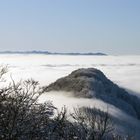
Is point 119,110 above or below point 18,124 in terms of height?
below

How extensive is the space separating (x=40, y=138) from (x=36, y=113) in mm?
2132

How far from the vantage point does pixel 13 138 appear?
1429 centimetres

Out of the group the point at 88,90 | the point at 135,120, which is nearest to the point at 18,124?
the point at 135,120

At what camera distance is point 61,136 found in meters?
19.0

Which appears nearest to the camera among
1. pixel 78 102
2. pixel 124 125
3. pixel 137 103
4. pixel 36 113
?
pixel 36 113

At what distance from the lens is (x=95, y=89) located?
277ft

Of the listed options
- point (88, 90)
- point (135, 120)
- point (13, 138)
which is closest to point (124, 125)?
point (135, 120)

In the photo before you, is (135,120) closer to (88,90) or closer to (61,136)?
(88,90)

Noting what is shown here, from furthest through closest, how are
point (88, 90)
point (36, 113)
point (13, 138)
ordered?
point (88, 90) < point (36, 113) < point (13, 138)

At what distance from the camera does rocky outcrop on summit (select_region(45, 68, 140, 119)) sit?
83188 millimetres

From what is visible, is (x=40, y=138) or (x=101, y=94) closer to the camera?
(x=40, y=138)

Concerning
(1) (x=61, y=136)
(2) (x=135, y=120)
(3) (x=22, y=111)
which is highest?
(3) (x=22, y=111)

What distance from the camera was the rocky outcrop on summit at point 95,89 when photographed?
273 feet

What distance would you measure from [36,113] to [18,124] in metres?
2.38
